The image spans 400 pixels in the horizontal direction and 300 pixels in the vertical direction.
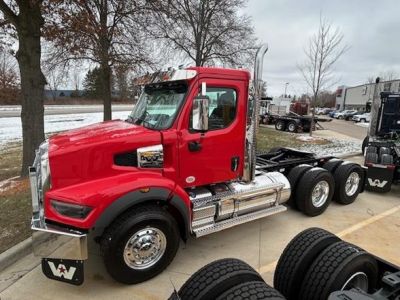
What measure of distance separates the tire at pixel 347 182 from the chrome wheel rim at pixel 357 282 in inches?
151

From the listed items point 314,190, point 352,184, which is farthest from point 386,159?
point 314,190

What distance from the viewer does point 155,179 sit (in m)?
3.76

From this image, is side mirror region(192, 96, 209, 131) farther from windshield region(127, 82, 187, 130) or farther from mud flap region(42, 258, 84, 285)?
mud flap region(42, 258, 84, 285)

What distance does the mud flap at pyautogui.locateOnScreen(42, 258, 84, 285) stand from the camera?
10.8 feet

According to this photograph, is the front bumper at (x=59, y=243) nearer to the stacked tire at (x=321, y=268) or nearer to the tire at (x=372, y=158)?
the stacked tire at (x=321, y=268)

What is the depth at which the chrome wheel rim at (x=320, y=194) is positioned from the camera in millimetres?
5988

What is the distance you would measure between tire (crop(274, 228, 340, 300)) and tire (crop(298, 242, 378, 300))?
2.9 inches

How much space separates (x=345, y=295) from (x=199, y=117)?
233 cm

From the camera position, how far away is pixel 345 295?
84.2 inches

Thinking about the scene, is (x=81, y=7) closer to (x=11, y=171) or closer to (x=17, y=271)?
(x=11, y=171)

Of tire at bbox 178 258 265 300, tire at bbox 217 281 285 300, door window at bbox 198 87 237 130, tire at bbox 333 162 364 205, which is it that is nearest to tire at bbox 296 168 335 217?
tire at bbox 333 162 364 205

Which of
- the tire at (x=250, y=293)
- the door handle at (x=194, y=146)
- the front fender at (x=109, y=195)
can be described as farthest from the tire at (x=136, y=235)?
the tire at (x=250, y=293)

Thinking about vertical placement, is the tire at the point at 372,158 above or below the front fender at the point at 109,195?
below

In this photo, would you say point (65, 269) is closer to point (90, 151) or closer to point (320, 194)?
point (90, 151)
